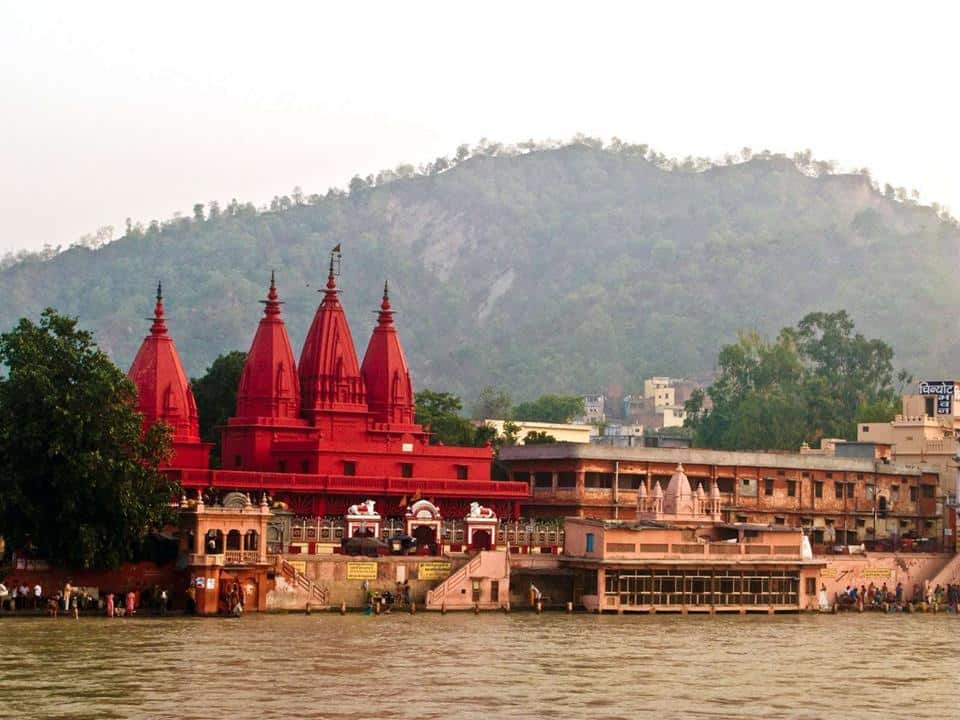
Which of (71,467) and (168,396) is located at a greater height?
(168,396)

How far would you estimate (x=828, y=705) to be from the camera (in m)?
40.6

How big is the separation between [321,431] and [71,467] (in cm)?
A: 1554

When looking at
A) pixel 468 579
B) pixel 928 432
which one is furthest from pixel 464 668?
pixel 928 432

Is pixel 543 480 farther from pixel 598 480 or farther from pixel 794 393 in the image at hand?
pixel 794 393

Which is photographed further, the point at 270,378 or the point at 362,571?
the point at 270,378

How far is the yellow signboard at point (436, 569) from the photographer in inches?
2425

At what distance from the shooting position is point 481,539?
6869 cm

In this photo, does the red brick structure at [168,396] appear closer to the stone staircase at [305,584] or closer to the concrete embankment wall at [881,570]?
the stone staircase at [305,584]

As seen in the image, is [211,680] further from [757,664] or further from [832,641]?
[832,641]

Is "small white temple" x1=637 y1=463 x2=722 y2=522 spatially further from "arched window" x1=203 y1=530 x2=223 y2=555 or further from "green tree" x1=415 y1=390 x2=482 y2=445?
"green tree" x1=415 y1=390 x2=482 y2=445

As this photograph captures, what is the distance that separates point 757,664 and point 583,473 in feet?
99.3

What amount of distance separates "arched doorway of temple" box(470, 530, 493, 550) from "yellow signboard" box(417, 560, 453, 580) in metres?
6.39

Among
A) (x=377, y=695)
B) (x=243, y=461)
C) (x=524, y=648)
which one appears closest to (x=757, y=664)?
(x=524, y=648)

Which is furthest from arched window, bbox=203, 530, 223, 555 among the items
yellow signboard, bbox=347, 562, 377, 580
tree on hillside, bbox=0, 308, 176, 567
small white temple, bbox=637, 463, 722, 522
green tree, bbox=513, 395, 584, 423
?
green tree, bbox=513, 395, 584, 423
